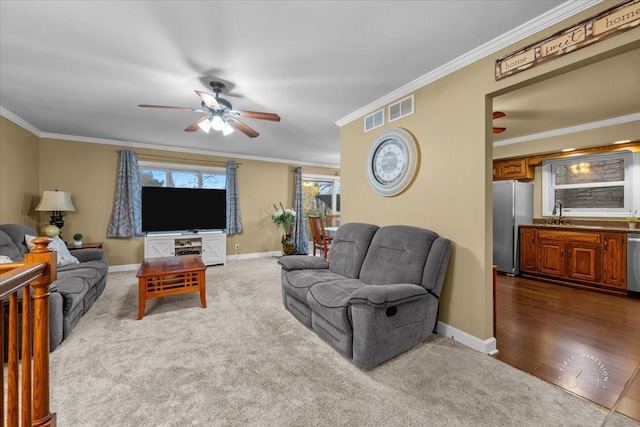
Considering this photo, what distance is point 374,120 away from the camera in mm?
3412

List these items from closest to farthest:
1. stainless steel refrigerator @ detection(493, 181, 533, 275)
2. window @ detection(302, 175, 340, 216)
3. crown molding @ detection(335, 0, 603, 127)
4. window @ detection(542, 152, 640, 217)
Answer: crown molding @ detection(335, 0, 603, 127) → window @ detection(542, 152, 640, 217) → stainless steel refrigerator @ detection(493, 181, 533, 275) → window @ detection(302, 175, 340, 216)

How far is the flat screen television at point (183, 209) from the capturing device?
16.9 ft

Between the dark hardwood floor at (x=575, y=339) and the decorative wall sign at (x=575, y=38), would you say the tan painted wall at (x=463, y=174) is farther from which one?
the dark hardwood floor at (x=575, y=339)

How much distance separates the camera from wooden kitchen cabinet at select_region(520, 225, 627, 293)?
3.70 metres

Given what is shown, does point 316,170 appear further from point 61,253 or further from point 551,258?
point 61,253

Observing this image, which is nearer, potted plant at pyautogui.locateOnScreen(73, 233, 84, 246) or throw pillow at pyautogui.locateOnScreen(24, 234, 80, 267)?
throw pillow at pyautogui.locateOnScreen(24, 234, 80, 267)

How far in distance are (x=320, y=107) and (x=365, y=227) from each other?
5.28ft

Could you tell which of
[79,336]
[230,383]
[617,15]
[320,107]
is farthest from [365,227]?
[79,336]

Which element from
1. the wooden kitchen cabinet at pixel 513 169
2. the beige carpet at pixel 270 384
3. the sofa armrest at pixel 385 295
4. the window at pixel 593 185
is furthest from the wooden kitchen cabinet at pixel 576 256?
the sofa armrest at pixel 385 295

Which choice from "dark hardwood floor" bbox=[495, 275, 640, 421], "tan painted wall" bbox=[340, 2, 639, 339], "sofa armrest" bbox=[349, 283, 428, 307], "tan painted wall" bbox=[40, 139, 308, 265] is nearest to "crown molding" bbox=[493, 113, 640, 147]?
"dark hardwood floor" bbox=[495, 275, 640, 421]

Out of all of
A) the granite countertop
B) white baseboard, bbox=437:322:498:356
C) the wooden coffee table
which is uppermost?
the granite countertop

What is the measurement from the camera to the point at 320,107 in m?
3.52

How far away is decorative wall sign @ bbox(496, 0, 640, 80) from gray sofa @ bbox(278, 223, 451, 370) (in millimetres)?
1426

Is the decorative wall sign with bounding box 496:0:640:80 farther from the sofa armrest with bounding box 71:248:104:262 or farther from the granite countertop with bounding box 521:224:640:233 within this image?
the sofa armrest with bounding box 71:248:104:262
